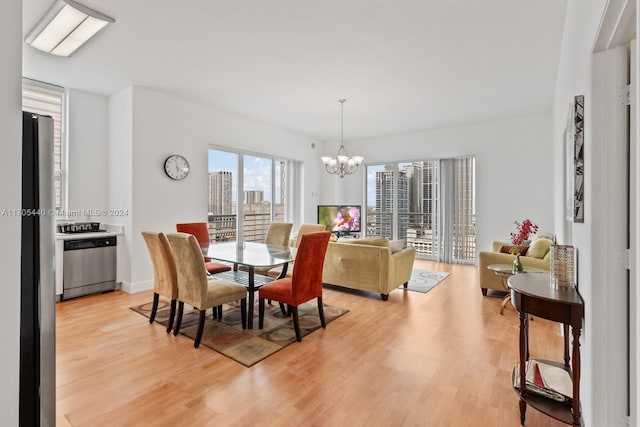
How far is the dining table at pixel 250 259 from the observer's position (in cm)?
302

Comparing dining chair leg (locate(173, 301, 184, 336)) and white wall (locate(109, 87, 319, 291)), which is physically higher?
white wall (locate(109, 87, 319, 291))

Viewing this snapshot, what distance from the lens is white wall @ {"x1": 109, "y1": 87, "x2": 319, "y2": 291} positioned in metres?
4.29

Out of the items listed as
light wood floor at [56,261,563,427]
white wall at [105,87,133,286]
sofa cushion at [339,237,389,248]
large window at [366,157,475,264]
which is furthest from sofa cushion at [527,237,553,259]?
white wall at [105,87,133,286]

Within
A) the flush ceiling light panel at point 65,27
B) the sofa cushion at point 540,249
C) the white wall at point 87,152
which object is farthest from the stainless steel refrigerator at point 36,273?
the sofa cushion at point 540,249

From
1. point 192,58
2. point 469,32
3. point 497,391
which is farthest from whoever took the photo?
point 192,58

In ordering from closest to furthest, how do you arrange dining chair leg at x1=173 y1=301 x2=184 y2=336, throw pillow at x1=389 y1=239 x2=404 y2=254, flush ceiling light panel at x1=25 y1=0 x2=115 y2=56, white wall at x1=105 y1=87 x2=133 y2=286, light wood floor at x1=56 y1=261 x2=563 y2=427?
light wood floor at x1=56 y1=261 x2=563 y2=427 < flush ceiling light panel at x1=25 y1=0 x2=115 y2=56 < dining chair leg at x1=173 y1=301 x2=184 y2=336 < throw pillow at x1=389 y1=239 x2=404 y2=254 < white wall at x1=105 y1=87 x2=133 y2=286

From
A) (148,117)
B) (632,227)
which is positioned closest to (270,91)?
(148,117)

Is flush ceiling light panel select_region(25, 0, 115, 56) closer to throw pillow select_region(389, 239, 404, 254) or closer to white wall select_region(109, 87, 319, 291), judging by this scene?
white wall select_region(109, 87, 319, 291)

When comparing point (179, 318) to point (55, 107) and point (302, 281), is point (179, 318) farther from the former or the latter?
point (55, 107)

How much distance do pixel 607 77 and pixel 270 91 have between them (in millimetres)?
3772

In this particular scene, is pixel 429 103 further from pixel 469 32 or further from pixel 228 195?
pixel 228 195

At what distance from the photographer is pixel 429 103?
193 inches

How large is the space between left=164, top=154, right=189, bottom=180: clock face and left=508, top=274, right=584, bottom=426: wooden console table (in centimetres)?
447

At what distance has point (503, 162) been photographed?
19.3 ft
